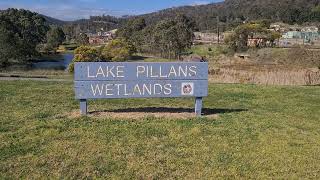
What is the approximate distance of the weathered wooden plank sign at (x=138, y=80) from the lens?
1089 cm

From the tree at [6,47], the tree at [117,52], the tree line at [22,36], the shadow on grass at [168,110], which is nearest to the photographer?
the shadow on grass at [168,110]

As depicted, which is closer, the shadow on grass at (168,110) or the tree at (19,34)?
the shadow on grass at (168,110)

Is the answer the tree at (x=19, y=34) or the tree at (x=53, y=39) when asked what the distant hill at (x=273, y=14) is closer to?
the tree at (x=53, y=39)

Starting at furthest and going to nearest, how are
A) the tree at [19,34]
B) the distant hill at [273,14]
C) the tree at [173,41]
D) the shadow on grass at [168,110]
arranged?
1. the distant hill at [273,14]
2. the tree at [173,41]
3. the tree at [19,34]
4. the shadow on grass at [168,110]

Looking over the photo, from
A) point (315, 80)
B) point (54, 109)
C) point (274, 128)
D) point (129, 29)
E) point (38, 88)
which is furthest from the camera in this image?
point (129, 29)

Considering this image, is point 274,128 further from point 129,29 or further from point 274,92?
point 129,29

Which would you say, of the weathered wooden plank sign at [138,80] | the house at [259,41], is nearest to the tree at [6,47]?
the house at [259,41]

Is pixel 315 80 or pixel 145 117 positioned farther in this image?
pixel 315 80

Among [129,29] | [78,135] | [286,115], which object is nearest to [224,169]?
[78,135]

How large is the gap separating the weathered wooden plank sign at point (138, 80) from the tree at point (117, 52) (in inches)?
1965

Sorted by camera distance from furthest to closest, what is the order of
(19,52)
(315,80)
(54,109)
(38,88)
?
1. (19,52)
2. (315,80)
3. (38,88)
4. (54,109)

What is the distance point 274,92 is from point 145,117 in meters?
7.00

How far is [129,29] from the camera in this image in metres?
110

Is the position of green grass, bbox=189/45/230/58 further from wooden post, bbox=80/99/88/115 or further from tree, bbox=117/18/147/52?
wooden post, bbox=80/99/88/115
